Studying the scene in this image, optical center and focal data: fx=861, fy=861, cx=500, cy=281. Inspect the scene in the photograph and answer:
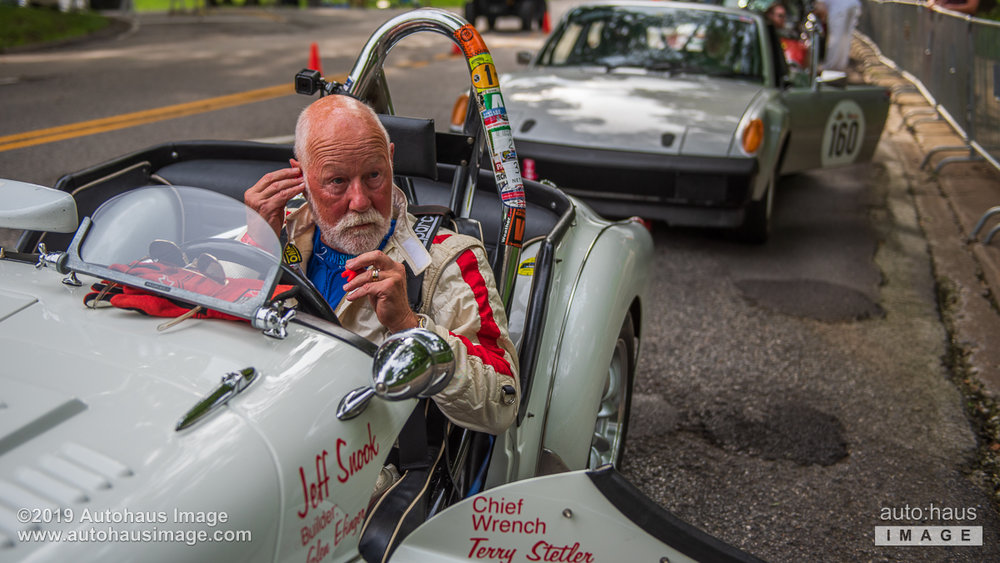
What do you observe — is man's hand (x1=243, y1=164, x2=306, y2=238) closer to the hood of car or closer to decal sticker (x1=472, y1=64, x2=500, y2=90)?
decal sticker (x1=472, y1=64, x2=500, y2=90)

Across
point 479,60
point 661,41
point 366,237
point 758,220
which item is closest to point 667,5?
point 661,41

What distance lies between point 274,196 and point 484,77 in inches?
25.5

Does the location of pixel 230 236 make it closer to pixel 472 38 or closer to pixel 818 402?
pixel 472 38

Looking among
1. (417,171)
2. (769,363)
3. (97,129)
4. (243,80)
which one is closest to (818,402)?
(769,363)

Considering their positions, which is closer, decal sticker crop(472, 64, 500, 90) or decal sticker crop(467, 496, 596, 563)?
decal sticker crop(467, 496, 596, 563)


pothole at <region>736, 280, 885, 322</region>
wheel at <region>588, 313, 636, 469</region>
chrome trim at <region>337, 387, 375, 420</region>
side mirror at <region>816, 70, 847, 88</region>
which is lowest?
pothole at <region>736, 280, 885, 322</region>

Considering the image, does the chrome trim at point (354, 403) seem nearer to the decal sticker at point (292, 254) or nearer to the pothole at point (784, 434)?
the decal sticker at point (292, 254)

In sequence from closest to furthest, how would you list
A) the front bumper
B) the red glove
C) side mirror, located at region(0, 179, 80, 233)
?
the red glove, side mirror, located at region(0, 179, 80, 233), the front bumper

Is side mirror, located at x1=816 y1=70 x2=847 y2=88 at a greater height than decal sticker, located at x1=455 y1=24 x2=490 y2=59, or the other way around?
decal sticker, located at x1=455 y1=24 x2=490 y2=59

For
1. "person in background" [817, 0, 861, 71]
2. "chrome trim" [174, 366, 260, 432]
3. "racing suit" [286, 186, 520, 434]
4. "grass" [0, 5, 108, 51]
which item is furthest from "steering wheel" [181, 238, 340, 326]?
"grass" [0, 5, 108, 51]

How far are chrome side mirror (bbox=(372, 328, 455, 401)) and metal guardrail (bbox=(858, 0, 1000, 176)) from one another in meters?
6.42

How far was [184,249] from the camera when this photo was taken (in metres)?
1.78

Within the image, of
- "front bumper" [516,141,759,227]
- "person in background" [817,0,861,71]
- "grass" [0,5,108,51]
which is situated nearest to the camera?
"front bumper" [516,141,759,227]

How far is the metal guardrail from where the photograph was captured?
22.2 feet
